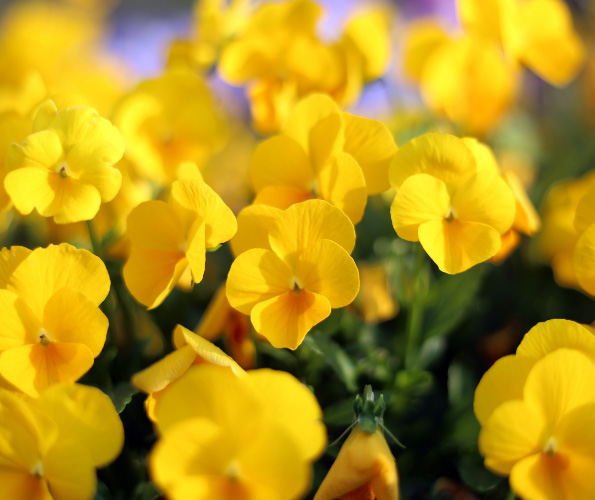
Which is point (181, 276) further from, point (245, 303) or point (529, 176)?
point (529, 176)

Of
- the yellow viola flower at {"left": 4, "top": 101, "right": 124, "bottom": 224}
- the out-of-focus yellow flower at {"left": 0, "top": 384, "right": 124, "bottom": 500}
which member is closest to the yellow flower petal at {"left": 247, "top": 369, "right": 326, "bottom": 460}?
the out-of-focus yellow flower at {"left": 0, "top": 384, "right": 124, "bottom": 500}

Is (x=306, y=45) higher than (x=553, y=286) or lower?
higher

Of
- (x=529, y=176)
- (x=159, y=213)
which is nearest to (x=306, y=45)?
(x=159, y=213)

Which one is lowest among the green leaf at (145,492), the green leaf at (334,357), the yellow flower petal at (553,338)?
the green leaf at (145,492)

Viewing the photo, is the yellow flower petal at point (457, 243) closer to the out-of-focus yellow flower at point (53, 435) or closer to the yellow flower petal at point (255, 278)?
the yellow flower petal at point (255, 278)

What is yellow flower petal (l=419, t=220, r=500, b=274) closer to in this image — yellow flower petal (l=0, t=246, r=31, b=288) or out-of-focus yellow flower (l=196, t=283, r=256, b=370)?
out-of-focus yellow flower (l=196, t=283, r=256, b=370)

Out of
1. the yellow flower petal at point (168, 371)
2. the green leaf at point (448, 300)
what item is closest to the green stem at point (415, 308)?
the green leaf at point (448, 300)
